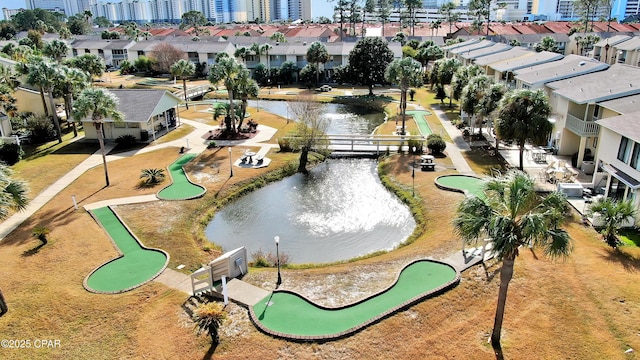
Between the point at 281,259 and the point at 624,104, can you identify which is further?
the point at 624,104

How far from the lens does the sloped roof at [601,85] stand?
30.0m

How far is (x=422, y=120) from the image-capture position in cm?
5103

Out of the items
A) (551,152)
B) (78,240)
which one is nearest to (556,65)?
(551,152)

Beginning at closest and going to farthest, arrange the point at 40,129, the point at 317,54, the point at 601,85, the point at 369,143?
the point at 601,85
the point at 40,129
the point at 369,143
the point at 317,54

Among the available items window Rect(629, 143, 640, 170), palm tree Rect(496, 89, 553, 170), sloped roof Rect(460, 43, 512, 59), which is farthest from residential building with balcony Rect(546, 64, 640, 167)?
sloped roof Rect(460, 43, 512, 59)

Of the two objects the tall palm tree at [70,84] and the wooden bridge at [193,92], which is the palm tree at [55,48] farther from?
the tall palm tree at [70,84]

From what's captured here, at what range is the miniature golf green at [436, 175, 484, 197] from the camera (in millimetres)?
30359

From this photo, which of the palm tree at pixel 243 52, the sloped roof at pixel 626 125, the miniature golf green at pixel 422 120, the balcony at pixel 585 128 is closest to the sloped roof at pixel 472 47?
the miniature golf green at pixel 422 120

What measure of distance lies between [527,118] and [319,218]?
16240 millimetres

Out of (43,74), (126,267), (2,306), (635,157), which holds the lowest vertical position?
(126,267)

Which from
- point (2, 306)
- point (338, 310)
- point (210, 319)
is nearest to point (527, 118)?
point (338, 310)

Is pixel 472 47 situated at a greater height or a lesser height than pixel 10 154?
greater

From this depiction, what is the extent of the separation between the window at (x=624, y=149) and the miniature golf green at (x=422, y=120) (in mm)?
20080

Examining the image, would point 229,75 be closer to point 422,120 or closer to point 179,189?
point 179,189
